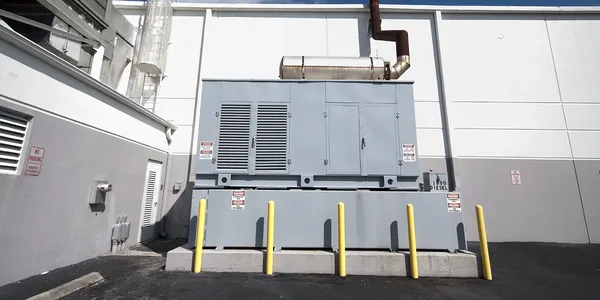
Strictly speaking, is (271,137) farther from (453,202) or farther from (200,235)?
(453,202)

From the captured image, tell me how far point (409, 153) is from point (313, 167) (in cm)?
175

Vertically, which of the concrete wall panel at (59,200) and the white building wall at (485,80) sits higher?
the white building wall at (485,80)

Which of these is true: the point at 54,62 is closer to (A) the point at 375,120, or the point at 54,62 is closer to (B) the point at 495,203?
(A) the point at 375,120

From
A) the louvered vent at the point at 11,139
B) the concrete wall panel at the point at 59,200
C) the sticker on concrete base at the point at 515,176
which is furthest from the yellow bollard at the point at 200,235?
the sticker on concrete base at the point at 515,176

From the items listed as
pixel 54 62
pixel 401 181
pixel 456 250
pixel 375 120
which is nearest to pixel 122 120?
pixel 54 62

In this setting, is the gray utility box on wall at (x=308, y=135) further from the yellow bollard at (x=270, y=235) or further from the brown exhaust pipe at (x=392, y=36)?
the brown exhaust pipe at (x=392, y=36)

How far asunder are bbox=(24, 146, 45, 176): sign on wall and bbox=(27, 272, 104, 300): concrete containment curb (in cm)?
159

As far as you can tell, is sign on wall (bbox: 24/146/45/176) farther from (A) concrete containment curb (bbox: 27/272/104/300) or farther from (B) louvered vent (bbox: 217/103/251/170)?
(B) louvered vent (bbox: 217/103/251/170)

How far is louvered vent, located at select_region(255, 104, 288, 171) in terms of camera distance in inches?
174

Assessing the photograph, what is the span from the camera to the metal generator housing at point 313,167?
4098 millimetres

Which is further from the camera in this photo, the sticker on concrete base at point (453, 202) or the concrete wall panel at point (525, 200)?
the concrete wall panel at point (525, 200)

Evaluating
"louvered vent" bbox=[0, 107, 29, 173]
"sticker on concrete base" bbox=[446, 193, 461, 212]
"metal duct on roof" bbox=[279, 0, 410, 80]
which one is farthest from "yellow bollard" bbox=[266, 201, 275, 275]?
"louvered vent" bbox=[0, 107, 29, 173]

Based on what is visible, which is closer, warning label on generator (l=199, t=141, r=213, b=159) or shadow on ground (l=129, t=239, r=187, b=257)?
warning label on generator (l=199, t=141, r=213, b=159)

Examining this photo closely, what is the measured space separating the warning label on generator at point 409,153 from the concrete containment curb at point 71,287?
5.06 metres
